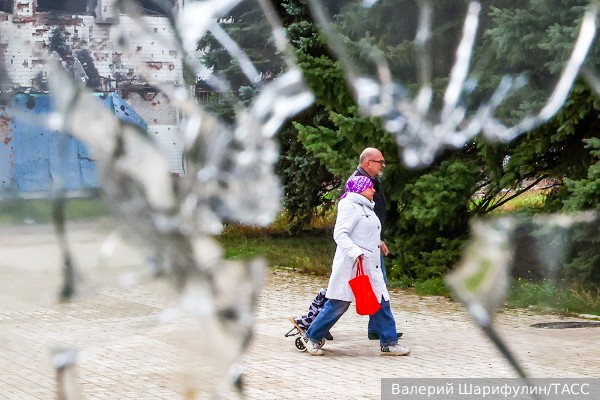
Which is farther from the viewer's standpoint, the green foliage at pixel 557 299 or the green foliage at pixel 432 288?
the green foliage at pixel 432 288

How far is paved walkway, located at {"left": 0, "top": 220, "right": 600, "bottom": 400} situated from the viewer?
259 cm

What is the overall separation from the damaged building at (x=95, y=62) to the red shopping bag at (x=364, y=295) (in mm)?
4439

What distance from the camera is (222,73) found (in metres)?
3.02

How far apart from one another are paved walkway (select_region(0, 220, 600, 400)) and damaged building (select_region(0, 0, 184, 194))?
0.76ft

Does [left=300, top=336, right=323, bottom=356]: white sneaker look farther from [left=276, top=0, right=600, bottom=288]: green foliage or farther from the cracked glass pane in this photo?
the cracked glass pane

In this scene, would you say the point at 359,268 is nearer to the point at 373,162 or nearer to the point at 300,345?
the point at 373,162

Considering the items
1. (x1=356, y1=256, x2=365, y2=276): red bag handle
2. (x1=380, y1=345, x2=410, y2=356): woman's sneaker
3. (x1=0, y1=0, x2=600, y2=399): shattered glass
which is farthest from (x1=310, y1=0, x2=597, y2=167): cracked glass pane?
(x1=380, y1=345, x2=410, y2=356): woman's sneaker

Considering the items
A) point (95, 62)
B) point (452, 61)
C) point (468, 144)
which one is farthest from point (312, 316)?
point (95, 62)

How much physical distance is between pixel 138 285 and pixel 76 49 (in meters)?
0.53

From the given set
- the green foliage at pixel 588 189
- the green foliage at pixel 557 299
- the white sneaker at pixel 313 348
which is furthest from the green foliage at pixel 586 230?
the white sneaker at pixel 313 348

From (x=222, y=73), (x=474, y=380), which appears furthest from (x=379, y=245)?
(x=222, y=73)

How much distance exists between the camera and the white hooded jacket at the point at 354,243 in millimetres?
7020

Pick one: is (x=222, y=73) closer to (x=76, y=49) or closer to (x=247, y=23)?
(x=76, y=49)

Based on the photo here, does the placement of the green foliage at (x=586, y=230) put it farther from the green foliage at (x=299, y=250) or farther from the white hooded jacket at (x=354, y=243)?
the green foliage at (x=299, y=250)
